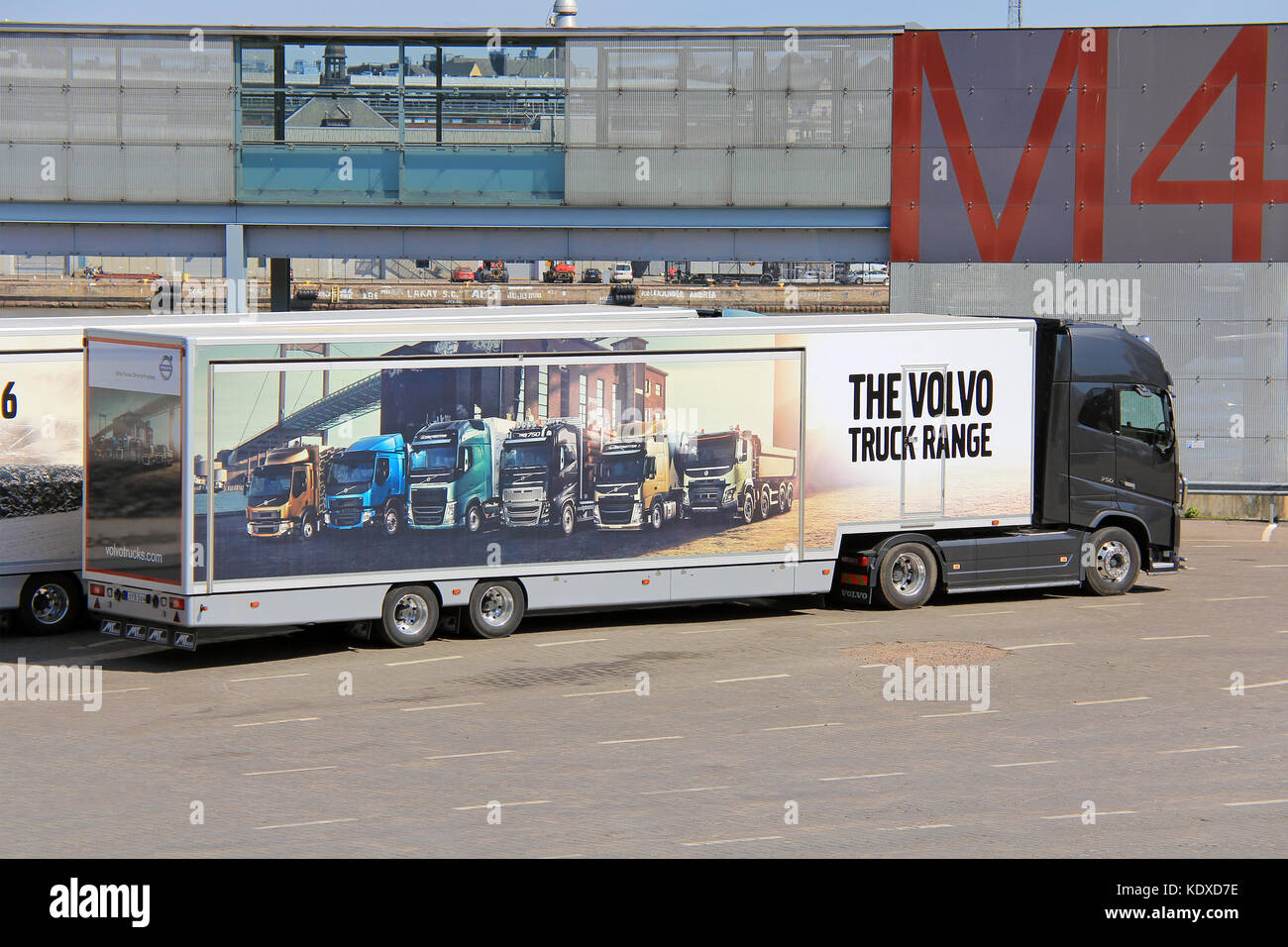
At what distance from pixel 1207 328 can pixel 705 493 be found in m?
16.3

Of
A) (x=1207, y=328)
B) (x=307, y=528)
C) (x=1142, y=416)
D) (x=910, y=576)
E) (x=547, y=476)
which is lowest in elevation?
(x=910, y=576)

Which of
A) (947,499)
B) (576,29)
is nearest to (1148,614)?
(947,499)

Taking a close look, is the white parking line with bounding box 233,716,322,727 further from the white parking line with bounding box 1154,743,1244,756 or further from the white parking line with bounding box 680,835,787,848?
the white parking line with bounding box 1154,743,1244,756

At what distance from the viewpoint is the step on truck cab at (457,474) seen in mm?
18688

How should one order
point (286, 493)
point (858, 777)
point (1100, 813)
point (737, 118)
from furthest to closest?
1. point (737, 118)
2. point (286, 493)
3. point (858, 777)
4. point (1100, 813)

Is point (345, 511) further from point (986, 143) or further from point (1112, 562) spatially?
point (986, 143)

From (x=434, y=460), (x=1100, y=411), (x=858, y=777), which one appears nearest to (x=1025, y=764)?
(x=858, y=777)

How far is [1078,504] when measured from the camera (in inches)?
893

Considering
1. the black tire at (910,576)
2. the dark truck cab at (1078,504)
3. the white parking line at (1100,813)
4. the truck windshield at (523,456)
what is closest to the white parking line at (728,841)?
the white parking line at (1100,813)

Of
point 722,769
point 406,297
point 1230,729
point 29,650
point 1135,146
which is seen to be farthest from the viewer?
point 406,297

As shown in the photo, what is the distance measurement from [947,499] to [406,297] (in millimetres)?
62722

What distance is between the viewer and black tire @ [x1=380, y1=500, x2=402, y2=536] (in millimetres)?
18469

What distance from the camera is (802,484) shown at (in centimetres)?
2100
